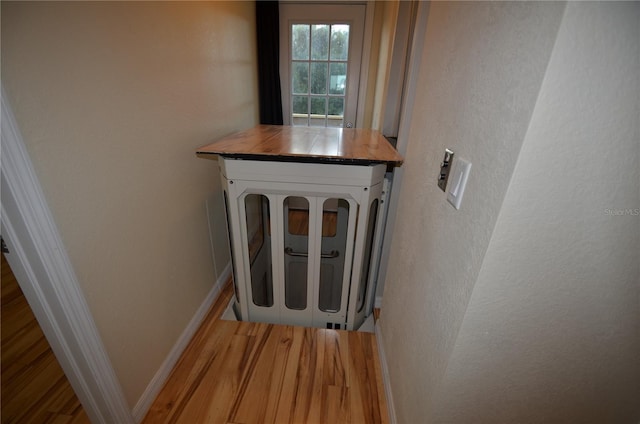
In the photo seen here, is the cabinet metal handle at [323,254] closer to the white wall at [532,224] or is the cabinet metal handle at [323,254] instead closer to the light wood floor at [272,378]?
the light wood floor at [272,378]

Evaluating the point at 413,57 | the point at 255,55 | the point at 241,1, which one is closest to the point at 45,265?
the point at 413,57

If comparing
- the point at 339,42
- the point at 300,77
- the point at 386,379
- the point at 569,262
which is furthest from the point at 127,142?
the point at 339,42

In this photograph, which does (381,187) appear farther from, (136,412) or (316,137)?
(136,412)

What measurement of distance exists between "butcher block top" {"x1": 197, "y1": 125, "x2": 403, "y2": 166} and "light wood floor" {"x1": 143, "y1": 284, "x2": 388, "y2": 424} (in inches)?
40.1

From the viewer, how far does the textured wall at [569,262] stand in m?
0.40

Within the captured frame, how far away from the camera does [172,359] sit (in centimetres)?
129

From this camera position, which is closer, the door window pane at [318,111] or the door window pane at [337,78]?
the door window pane at [337,78]

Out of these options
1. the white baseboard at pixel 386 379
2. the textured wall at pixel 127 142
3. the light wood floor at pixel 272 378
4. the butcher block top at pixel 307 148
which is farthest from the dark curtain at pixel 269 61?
the white baseboard at pixel 386 379

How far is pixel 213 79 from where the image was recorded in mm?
1559

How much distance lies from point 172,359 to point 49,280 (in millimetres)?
789

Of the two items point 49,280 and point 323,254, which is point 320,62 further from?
point 49,280

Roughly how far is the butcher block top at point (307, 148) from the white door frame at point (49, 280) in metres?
0.61

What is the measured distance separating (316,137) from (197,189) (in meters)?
0.74

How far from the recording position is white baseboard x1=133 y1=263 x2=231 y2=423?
1100 millimetres
